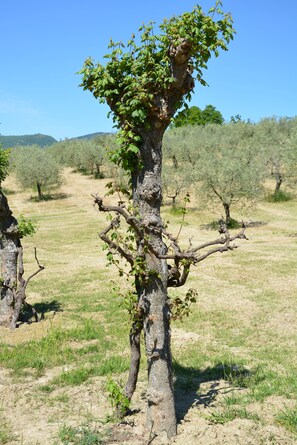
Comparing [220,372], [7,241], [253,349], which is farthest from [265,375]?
[7,241]

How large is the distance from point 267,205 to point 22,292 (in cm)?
4205

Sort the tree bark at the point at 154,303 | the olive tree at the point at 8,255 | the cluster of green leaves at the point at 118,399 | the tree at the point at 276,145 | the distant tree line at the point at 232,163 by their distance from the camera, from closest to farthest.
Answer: the tree bark at the point at 154,303 → the cluster of green leaves at the point at 118,399 → the olive tree at the point at 8,255 → the distant tree line at the point at 232,163 → the tree at the point at 276,145

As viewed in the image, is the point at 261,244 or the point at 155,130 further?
the point at 261,244

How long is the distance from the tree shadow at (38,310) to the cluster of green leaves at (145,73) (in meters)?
9.52

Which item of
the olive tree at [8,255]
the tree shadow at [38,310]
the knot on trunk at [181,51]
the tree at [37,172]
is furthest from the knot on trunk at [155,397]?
the tree at [37,172]

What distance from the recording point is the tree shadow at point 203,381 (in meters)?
9.51

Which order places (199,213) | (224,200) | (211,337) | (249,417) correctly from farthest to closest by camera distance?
(199,213), (224,200), (211,337), (249,417)

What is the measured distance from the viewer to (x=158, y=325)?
8148mm

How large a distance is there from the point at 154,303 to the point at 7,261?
30.1 ft

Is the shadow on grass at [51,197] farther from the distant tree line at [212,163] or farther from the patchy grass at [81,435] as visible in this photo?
the patchy grass at [81,435]

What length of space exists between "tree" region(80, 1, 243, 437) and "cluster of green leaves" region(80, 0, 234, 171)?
18 mm

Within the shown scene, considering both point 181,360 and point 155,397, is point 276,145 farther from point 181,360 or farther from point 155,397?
point 155,397

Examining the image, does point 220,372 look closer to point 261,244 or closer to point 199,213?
point 261,244

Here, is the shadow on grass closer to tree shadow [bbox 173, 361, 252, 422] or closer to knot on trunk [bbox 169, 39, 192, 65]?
tree shadow [bbox 173, 361, 252, 422]
